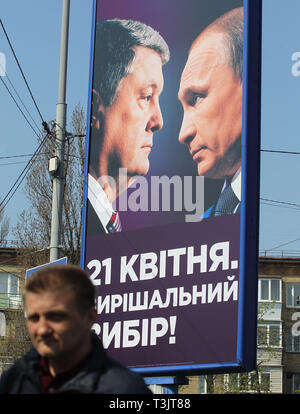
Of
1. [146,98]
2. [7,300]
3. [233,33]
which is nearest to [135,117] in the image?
[146,98]

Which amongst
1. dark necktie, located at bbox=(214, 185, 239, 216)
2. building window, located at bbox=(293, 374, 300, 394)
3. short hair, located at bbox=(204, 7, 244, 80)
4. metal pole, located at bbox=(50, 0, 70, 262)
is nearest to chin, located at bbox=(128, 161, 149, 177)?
dark necktie, located at bbox=(214, 185, 239, 216)

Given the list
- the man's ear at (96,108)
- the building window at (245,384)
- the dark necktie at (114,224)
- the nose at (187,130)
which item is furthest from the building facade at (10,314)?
the nose at (187,130)

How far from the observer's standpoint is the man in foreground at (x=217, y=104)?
8.75m

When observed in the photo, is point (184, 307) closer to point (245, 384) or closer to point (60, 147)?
point (60, 147)

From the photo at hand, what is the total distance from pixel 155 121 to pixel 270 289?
4304 cm

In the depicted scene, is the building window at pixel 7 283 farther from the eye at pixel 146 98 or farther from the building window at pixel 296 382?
the eye at pixel 146 98

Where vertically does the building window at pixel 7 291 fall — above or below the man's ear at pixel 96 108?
above

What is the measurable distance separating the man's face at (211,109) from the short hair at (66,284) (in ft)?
21.3

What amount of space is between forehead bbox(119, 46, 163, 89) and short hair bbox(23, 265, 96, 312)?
7.63 meters

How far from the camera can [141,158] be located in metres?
9.82

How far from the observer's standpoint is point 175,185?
9.26 meters

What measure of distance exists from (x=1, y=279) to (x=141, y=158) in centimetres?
4211

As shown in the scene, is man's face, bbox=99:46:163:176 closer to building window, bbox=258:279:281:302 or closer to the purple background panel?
the purple background panel
